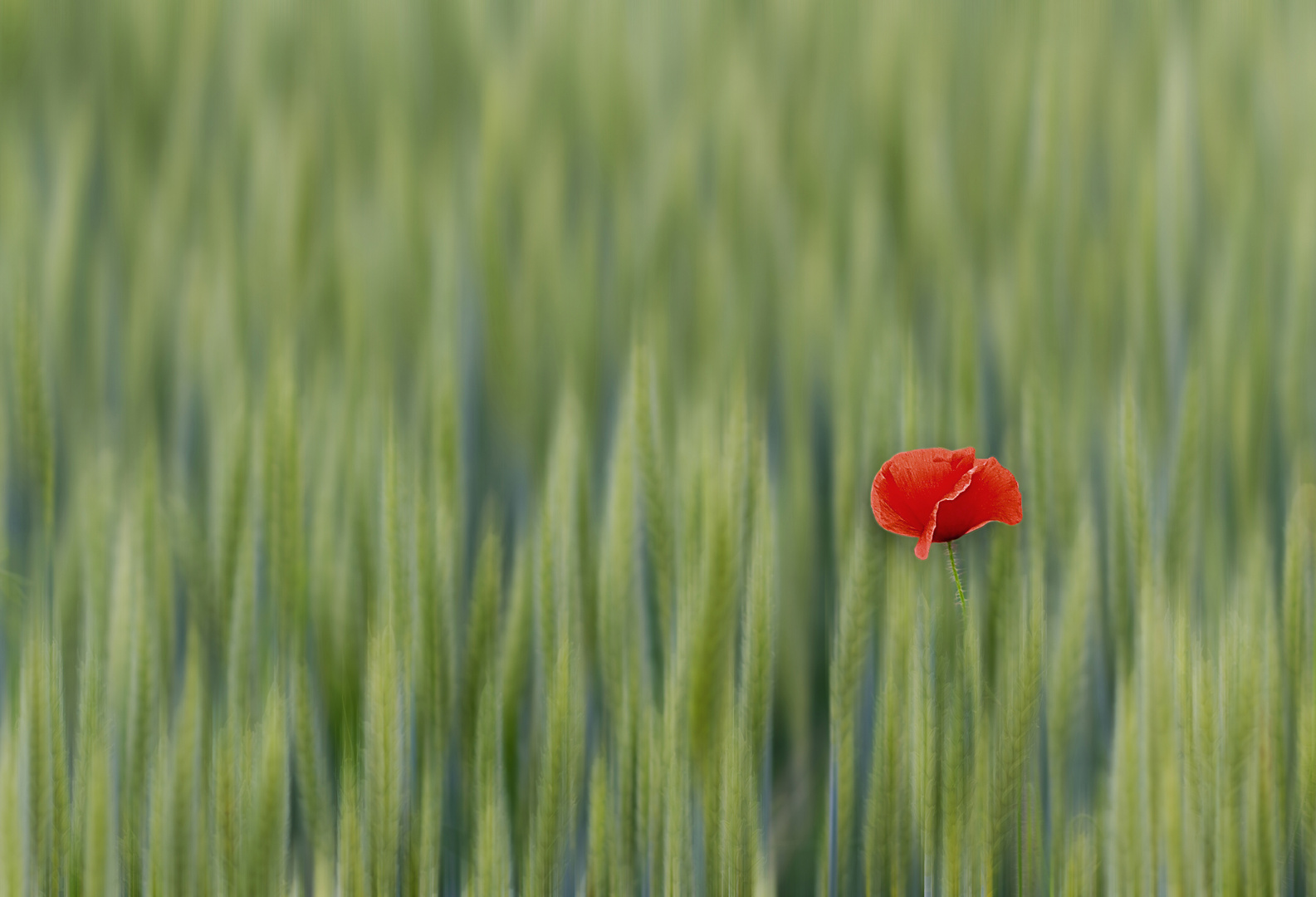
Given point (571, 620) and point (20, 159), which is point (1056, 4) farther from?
point (20, 159)

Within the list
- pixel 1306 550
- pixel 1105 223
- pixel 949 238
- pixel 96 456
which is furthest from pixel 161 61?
pixel 1306 550

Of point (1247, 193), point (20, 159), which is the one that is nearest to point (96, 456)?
point (20, 159)

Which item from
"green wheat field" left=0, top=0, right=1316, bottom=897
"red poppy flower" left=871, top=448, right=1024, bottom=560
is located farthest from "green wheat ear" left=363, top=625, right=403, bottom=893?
"red poppy flower" left=871, top=448, right=1024, bottom=560

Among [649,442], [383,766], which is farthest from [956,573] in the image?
[383,766]

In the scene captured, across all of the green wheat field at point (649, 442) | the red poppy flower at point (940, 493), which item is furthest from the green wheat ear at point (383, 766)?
the red poppy flower at point (940, 493)

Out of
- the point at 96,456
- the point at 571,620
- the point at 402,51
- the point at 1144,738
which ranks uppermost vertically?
the point at 402,51

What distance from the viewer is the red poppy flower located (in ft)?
2.58

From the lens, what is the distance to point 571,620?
34.5 inches

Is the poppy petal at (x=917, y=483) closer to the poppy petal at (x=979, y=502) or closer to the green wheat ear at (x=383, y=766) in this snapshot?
the poppy petal at (x=979, y=502)

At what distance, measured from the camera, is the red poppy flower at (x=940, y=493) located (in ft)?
2.58

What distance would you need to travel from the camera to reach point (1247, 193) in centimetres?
91

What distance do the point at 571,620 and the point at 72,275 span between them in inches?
23.7

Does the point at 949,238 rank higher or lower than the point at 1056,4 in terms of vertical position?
lower

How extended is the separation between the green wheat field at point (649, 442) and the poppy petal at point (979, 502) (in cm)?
8
